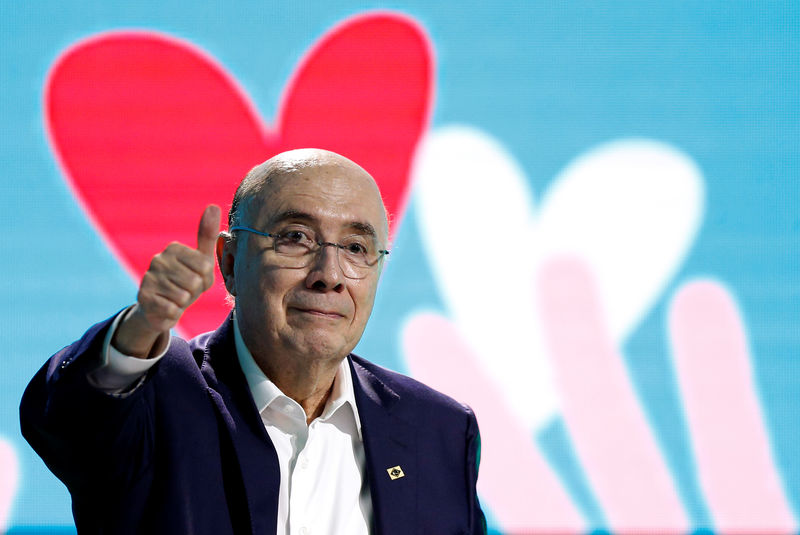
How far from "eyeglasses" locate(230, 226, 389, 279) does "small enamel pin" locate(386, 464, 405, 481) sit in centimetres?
31

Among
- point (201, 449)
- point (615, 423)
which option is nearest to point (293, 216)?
point (201, 449)

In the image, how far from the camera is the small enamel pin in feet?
4.85

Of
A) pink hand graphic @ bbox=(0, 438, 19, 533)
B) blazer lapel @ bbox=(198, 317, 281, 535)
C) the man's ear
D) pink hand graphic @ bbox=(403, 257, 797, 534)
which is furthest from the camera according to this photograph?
pink hand graphic @ bbox=(403, 257, 797, 534)

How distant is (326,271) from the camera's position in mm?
1441

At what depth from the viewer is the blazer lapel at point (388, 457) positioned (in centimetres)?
144

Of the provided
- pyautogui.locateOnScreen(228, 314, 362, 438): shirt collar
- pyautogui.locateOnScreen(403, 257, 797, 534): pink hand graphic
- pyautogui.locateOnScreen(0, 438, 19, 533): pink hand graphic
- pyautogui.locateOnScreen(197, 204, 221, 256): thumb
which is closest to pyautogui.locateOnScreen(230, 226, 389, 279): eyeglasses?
pyautogui.locateOnScreen(228, 314, 362, 438): shirt collar

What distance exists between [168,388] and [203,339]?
0.25 m

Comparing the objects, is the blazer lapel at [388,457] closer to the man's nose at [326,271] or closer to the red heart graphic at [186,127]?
the man's nose at [326,271]

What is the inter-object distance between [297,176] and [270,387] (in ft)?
1.13

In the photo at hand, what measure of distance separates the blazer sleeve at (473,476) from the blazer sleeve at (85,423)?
579mm

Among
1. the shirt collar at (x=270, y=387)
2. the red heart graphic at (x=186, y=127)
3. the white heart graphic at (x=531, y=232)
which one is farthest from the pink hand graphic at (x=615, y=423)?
the shirt collar at (x=270, y=387)

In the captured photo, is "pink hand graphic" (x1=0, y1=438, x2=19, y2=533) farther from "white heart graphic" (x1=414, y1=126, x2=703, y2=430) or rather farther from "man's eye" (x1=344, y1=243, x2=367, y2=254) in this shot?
"man's eye" (x1=344, y1=243, x2=367, y2=254)

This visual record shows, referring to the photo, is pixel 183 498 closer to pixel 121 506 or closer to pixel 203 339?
pixel 121 506

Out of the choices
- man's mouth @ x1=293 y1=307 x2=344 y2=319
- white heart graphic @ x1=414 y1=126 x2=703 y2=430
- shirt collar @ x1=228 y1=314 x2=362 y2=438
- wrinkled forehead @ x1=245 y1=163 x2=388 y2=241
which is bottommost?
shirt collar @ x1=228 y1=314 x2=362 y2=438
